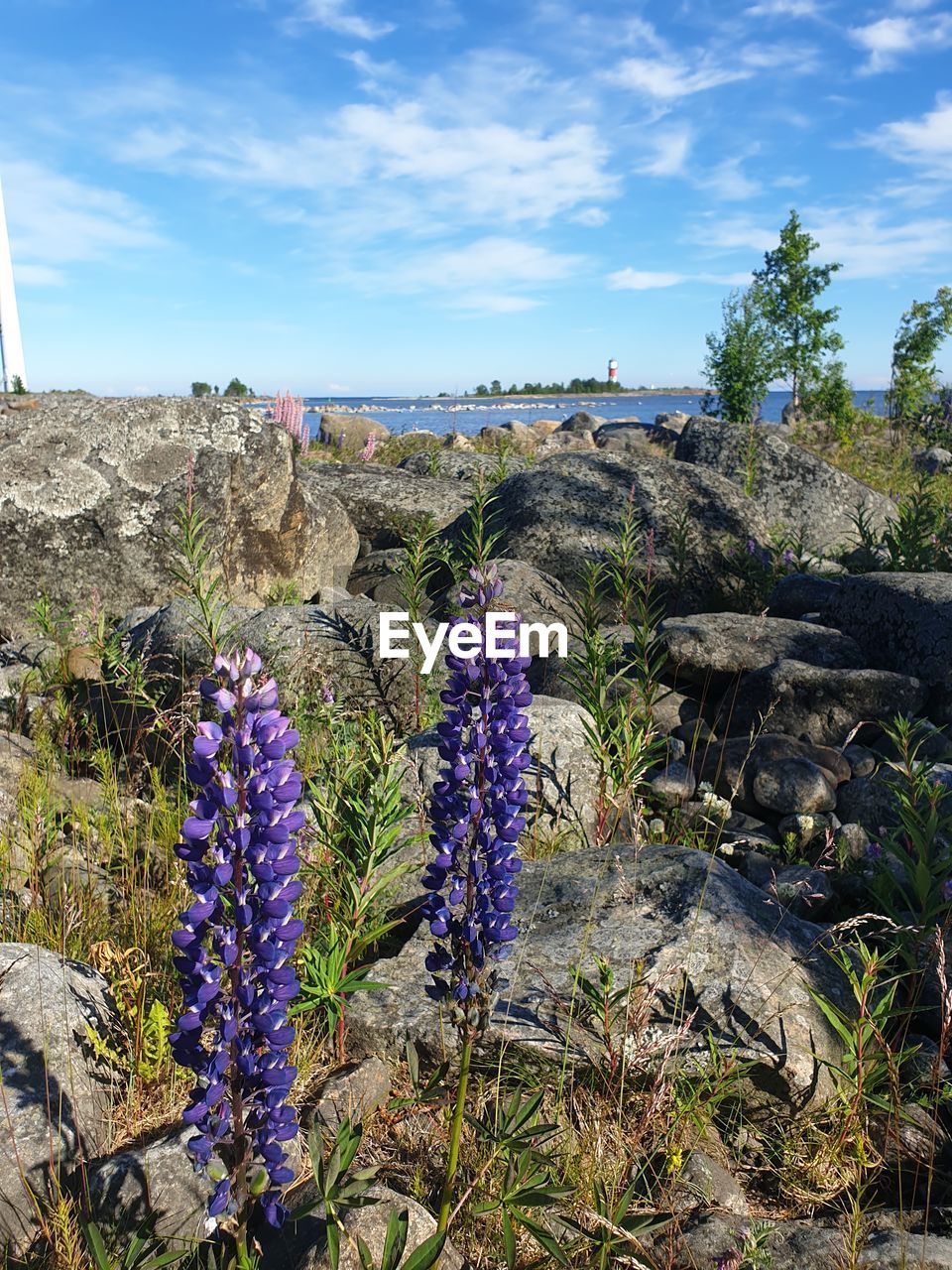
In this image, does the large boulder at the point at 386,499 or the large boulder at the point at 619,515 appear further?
the large boulder at the point at 386,499

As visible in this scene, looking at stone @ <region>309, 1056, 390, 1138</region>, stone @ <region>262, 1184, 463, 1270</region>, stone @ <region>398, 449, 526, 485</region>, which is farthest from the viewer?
stone @ <region>398, 449, 526, 485</region>

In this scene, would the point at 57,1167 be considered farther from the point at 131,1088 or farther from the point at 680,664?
the point at 680,664

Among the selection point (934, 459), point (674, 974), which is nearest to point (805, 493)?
point (674, 974)

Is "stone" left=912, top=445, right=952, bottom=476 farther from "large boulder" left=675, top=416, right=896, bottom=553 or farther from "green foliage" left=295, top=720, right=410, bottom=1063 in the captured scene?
"green foliage" left=295, top=720, right=410, bottom=1063

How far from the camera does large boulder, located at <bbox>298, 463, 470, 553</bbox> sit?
10.3m

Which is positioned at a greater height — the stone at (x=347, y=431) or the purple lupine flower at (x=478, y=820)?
the stone at (x=347, y=431)

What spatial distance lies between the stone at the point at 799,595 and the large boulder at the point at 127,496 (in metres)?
4.55

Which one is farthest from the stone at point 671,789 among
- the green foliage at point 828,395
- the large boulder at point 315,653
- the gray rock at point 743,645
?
the green foliage at point 828,395

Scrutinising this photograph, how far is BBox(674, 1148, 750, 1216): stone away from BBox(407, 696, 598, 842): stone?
6.14 feet

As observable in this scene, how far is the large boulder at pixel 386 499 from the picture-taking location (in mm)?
10297

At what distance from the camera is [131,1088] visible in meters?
2.89

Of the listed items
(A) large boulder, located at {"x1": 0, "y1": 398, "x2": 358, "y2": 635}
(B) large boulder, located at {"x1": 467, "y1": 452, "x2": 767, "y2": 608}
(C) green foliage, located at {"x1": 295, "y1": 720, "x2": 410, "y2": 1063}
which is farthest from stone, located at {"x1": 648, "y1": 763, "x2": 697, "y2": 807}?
(A) large boulder, located at {"x1": 0, "y1": 398, "x2": 358, "y2": 635}

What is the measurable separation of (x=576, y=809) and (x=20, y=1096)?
9.07ft

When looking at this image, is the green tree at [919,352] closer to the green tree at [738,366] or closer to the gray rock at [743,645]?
the green tree at [738,366]
